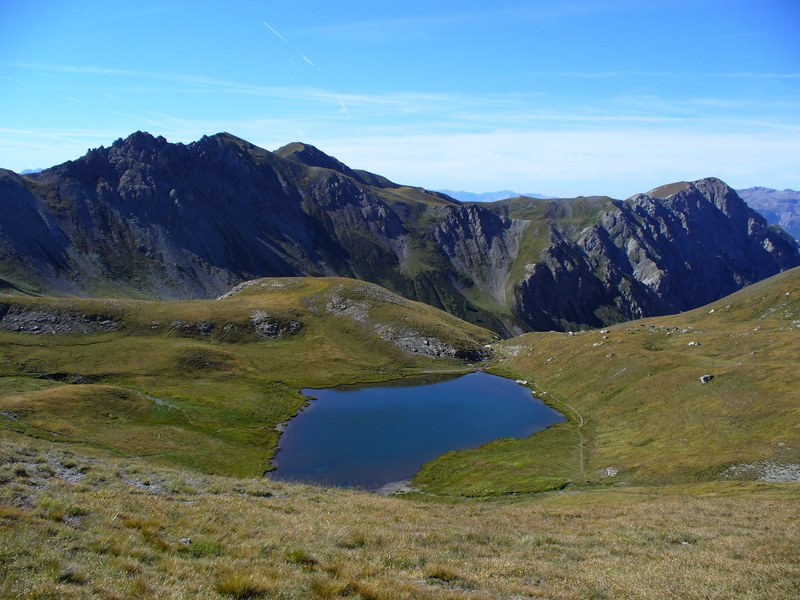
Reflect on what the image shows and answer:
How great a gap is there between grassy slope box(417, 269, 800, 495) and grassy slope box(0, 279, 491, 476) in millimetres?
34342

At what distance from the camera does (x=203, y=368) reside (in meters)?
123

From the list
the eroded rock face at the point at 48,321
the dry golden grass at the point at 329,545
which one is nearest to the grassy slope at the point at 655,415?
the dry golden grass at the point at 329,545

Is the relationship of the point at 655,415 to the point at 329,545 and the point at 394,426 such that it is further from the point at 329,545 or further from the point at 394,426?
the point at 329,545

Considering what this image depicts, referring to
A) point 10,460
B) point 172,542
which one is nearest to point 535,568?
point 172,542

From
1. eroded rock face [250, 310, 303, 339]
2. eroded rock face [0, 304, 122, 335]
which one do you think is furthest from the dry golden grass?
eroded rock face [250, 310, 303, 339]

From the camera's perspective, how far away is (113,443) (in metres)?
74.3

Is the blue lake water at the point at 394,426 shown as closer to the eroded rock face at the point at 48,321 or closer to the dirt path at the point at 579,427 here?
the dirt path at the point at 579,427

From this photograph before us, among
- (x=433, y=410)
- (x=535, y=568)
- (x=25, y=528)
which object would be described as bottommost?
(x=433, y=410)

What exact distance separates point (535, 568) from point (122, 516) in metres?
16.8

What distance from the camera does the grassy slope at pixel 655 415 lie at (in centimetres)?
6444

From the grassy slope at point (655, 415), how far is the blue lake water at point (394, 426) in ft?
17.4

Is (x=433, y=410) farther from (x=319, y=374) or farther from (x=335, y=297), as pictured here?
(x=335, y=297)

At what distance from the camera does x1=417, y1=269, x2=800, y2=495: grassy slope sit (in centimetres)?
6444

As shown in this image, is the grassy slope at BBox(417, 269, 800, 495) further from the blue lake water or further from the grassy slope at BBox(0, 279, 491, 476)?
the grassy slope at BBox(0, 279, 491, 476)
